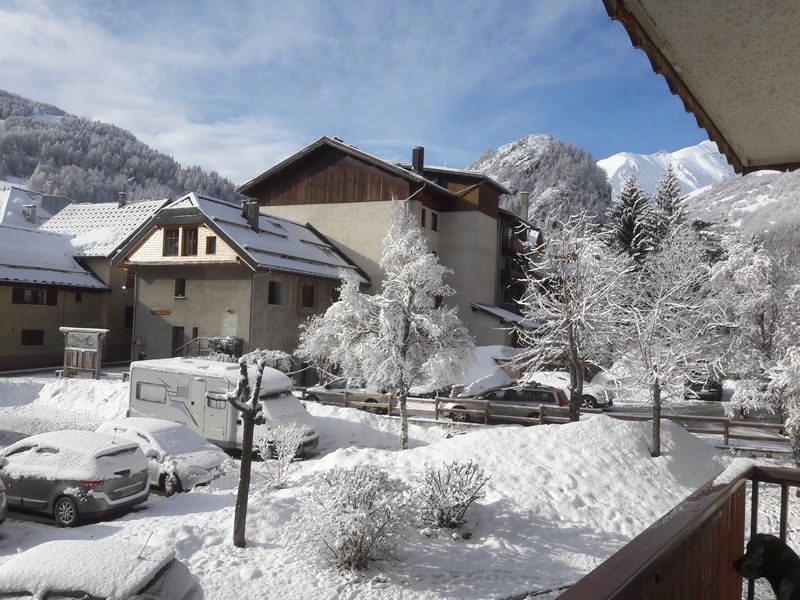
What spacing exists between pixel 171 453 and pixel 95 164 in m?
155

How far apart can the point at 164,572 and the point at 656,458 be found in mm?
14022

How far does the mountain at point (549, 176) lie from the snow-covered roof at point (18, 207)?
233 ft

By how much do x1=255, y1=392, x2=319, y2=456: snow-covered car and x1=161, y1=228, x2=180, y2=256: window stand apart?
16.2m

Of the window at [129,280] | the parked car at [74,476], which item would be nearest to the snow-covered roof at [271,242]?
the window at [129,280]

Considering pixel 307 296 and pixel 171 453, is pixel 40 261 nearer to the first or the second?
pixel 307 296

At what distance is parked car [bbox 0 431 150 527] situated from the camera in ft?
39.2

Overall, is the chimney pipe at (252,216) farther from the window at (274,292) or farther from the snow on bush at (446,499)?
the snow on bush at (446,499)

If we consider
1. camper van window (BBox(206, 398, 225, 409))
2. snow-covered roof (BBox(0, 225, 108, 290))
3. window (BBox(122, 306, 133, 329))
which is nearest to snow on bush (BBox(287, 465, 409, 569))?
camper van window (BBox(206, 398, 225, 409))

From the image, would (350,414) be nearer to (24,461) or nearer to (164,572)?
(24,461)

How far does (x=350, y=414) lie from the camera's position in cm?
2225

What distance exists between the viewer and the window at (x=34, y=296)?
105 feet

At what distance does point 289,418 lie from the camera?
18.4 metres

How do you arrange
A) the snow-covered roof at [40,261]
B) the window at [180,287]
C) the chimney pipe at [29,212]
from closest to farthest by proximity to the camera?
the window at [180,287] < the snow-covered roof at [40,261] < the chimney pipe at [29,212]

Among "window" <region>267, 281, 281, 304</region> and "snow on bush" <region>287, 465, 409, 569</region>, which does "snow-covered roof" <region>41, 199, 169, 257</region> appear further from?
"snow on bush" <region>287, 465, 409, 569</region>
